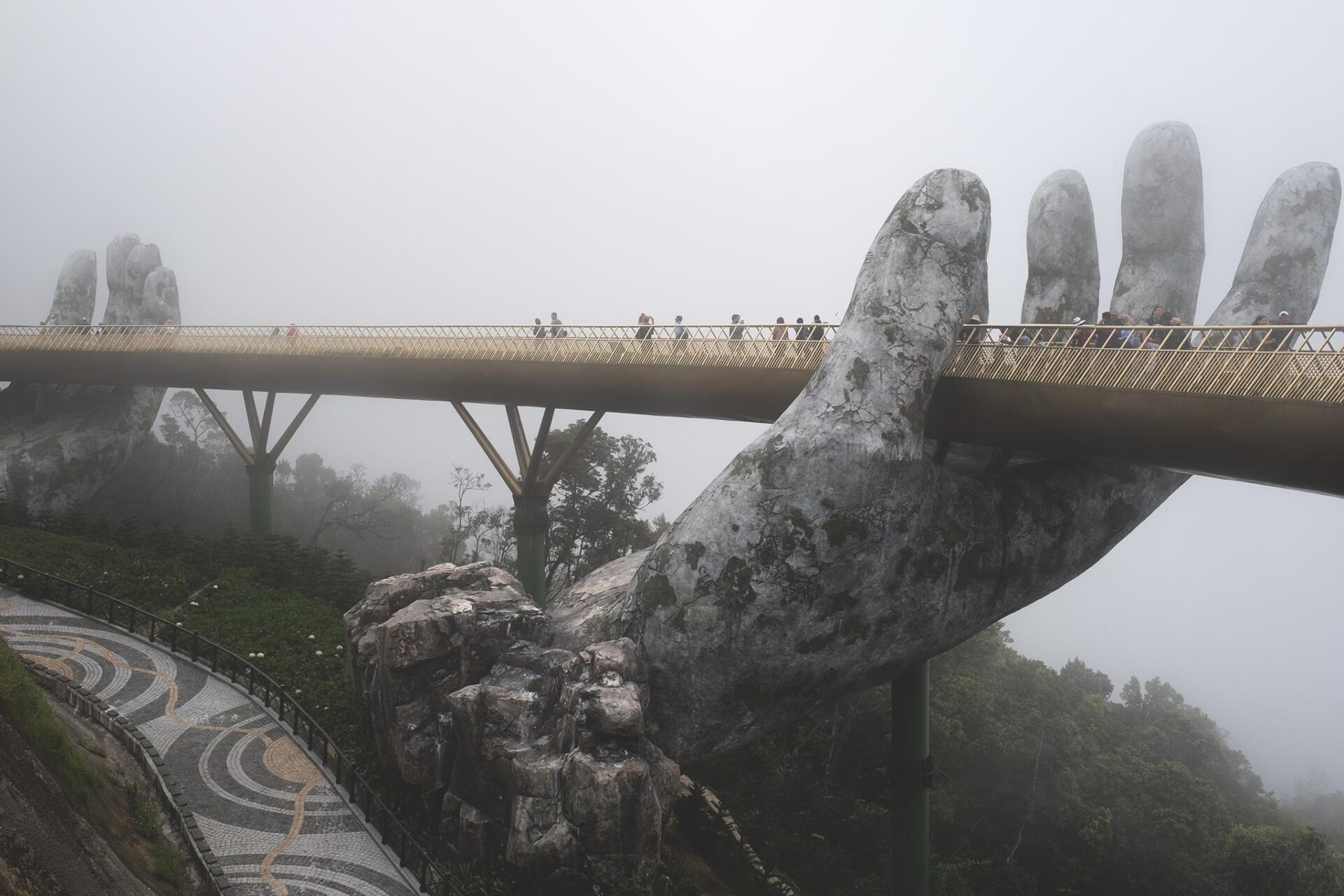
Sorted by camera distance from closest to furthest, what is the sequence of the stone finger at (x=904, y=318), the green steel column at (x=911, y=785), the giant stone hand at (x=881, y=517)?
the giant stone hand at (x=881, y=517) → the stone finger at (x=904, y=318) → the green steel column at (x=911, y=785)

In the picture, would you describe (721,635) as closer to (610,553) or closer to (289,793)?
(289,793)

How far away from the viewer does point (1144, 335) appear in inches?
658

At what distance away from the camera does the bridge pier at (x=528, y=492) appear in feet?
90.8

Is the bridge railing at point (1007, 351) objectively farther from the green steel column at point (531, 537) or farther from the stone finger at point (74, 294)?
the stone finger at point (74, 294)

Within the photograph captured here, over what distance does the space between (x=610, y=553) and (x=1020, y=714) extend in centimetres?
1911

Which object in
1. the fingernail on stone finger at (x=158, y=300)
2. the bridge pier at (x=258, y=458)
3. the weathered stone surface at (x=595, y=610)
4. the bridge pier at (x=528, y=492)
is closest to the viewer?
the weathered stone surface at (x=595, y=610)

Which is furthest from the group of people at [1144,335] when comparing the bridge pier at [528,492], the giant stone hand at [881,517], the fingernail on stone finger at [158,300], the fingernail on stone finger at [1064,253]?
the fingernail on stone finger at [158,300]

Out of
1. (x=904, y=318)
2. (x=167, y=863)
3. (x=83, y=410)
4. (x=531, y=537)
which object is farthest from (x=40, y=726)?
(x=83, y=410)

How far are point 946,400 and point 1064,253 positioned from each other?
206 inches

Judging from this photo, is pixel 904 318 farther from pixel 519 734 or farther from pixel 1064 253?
pixel 519 734

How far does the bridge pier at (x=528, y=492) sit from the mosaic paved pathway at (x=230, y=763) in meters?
8.79

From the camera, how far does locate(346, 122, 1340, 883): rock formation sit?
16.2 metres

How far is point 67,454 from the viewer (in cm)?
3922

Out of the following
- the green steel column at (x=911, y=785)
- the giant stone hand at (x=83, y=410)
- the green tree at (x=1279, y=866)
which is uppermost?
the giant stone hand at (x=83, y=410)
